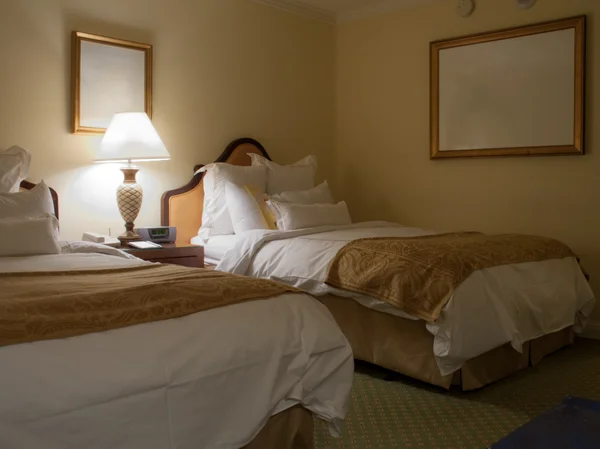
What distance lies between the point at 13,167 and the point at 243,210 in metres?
1.44

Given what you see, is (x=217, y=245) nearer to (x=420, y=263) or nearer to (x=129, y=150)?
(x=129, y=150)

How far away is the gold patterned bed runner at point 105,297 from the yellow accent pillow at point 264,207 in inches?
73.8

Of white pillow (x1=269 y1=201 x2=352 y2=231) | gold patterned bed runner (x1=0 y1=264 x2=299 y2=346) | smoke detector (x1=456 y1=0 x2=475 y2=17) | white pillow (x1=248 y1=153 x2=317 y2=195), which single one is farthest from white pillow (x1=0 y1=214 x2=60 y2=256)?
smoke detector (x1=456 y1=0 x2=475 y2=17)

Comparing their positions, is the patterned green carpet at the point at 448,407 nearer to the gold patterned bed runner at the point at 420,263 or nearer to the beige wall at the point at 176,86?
the gold patterned bed runner at the point at 420,263

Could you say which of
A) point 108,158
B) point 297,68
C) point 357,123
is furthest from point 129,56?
point 357,123

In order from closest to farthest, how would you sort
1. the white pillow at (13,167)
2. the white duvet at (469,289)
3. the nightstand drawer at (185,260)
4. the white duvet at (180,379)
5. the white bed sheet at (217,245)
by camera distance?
the white duvet at (180,379) < the white duvet at (469,289) < the white pillow at (13,167) < the nightstand drawer at (185,260) < the white bed sheet at (217,245)

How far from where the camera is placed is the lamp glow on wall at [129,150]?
3.66m

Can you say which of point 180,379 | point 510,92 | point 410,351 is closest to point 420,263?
point 410,351

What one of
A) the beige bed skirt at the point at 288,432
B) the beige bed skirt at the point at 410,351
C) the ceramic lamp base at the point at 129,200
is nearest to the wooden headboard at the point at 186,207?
the ceramic lamp base at the point at 129,200

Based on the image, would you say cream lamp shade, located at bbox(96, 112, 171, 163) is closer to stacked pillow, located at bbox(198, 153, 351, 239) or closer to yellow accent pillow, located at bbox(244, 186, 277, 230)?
stacked pillow, located at bbox(198, 153, 351, 239)

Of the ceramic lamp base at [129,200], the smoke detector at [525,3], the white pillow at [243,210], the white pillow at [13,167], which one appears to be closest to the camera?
the white pillow at [13,167]

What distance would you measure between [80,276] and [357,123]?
3642 mm

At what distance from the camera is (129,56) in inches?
158

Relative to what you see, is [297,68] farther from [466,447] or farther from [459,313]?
[466,447]
